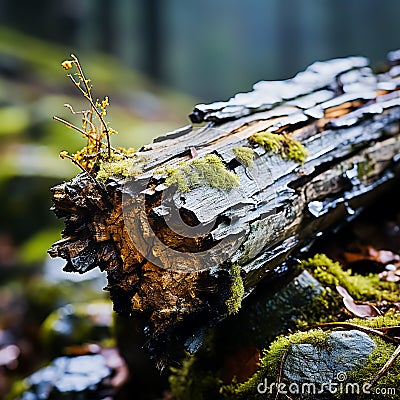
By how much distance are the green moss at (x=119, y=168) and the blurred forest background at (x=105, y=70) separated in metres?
1.94

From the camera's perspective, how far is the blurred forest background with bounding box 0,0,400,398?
4.34 metres

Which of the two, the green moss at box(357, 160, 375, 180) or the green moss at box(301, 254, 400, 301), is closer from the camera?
the green moss at box(301, 254, 400, 301)

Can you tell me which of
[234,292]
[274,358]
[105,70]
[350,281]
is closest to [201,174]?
[234,292]

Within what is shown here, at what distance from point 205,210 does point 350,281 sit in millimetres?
1015

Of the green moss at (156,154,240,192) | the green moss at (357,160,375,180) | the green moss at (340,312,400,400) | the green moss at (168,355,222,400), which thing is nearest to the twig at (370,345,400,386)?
the green moss at (340,312,400,400)

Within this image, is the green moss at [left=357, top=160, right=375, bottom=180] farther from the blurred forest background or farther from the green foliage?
the blurred forest background

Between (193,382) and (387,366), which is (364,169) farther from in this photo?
(193,382)

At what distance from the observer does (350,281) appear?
2197mm

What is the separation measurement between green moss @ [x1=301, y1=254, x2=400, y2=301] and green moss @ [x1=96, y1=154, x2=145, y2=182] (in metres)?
1.02

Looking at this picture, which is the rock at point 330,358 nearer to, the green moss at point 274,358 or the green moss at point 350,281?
the green moss at point 274,358

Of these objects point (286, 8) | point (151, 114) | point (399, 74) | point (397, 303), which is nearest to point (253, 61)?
point (286, 8)

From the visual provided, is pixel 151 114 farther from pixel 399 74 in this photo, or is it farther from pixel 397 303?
pixel 397 303

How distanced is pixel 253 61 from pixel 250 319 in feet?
58.0

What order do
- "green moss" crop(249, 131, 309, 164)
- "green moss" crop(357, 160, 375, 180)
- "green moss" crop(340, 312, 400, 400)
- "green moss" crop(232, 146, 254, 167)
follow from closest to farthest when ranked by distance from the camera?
"green moss" crop(340, 312, 400, 400) → "green moss" crop(232, 146, 254, 167) → "green moss" crop(249, 131, 309, 164) → "green moss" crop(357, 160, 375, 180)
